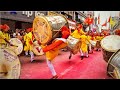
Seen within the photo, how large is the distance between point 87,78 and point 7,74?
1574 mm

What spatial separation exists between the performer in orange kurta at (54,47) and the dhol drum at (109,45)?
96 cm

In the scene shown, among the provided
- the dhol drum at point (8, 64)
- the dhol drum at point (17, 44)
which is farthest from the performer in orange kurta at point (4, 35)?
the dhol drum at point (8, 64)

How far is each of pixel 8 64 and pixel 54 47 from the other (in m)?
0.96

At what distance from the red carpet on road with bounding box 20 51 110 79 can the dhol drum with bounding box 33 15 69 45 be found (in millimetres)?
574

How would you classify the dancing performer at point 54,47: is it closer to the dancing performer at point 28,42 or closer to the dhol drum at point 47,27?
the dhol drum at point 47,27

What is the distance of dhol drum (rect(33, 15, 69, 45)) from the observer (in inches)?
221

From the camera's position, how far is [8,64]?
5.37 m

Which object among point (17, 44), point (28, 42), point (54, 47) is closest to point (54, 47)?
point (54, 47)

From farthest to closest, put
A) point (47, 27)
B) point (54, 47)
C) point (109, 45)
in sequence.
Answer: point (109, 45), point (47, 27), point (54, 47)

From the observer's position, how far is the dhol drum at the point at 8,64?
211 inches

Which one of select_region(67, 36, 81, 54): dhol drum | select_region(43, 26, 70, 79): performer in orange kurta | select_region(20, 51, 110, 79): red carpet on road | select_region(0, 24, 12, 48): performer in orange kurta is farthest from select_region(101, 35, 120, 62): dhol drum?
select_region(0, 24, 12, 48): performer in orange kurta

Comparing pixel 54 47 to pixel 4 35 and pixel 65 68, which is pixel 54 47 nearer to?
pixel 65 68
